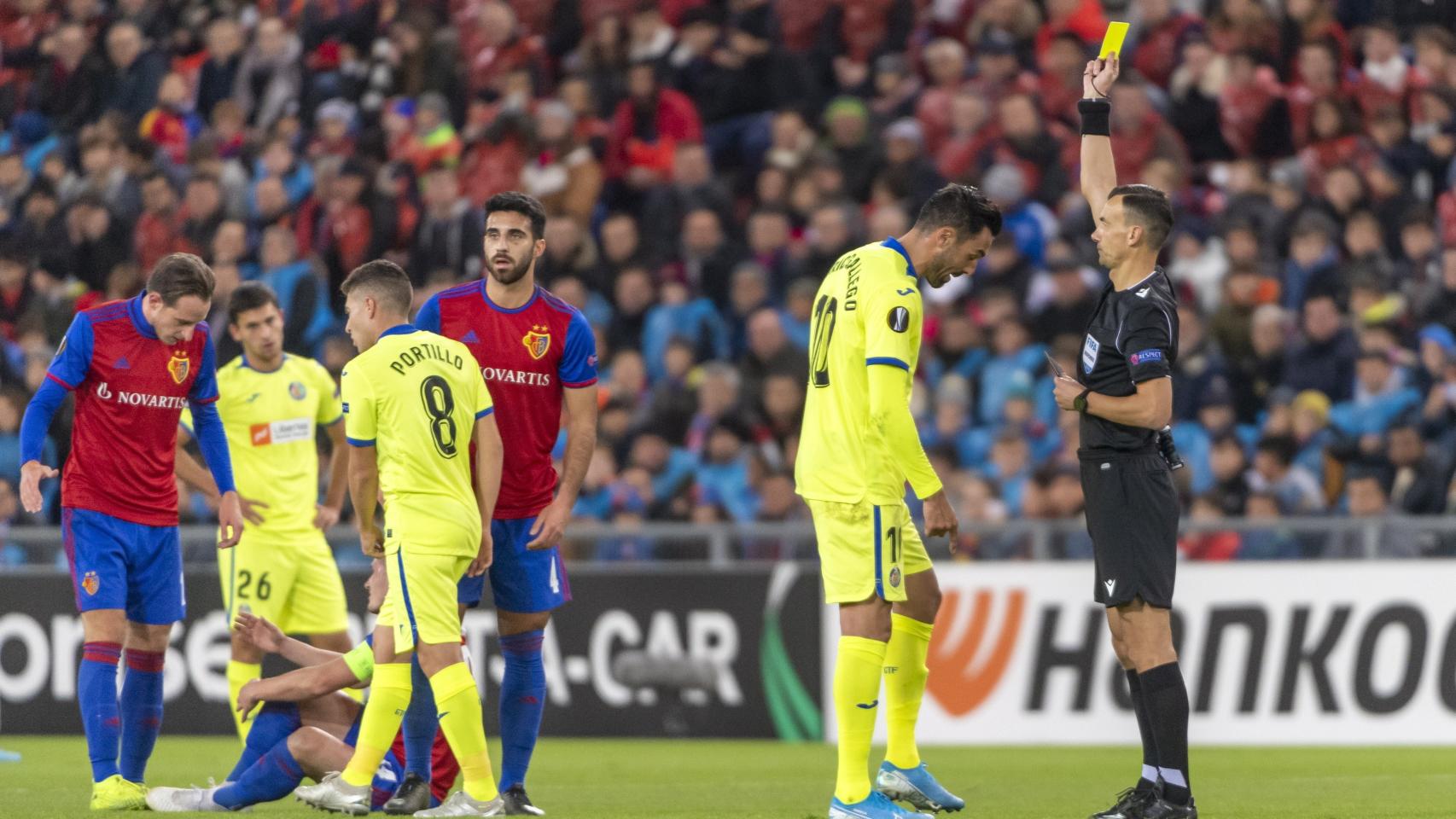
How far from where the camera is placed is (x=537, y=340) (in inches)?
346

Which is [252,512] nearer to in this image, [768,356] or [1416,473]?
[768,356]

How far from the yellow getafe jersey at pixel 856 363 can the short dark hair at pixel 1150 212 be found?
33.6 inches

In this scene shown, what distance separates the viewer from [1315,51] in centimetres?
1587

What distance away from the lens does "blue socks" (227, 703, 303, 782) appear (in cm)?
878

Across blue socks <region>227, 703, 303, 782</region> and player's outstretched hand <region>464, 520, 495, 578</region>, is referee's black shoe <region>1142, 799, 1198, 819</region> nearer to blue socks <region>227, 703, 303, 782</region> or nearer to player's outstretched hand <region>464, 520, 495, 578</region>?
player's outstretched hand <region>464, 520, 495, 578</region>

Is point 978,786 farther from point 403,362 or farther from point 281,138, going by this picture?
point 281,138

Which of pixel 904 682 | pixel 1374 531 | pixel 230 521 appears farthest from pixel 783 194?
pixel 904 682

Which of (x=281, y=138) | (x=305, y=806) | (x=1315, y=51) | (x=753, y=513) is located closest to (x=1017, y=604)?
(x=753, y=513)

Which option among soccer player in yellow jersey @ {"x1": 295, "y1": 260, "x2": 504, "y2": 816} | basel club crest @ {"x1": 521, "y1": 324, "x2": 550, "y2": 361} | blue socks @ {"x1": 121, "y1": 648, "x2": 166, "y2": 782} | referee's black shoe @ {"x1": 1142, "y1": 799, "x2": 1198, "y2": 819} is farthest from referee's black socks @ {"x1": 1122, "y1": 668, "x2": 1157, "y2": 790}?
blue socks @ {"x1": 121, "y1": 648, "x2": 166, "y2": 782}

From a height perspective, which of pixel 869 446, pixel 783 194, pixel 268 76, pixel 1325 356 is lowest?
pixel 869 446

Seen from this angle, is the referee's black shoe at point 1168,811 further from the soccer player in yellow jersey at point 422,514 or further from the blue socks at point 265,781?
the blue socks at point 265,781

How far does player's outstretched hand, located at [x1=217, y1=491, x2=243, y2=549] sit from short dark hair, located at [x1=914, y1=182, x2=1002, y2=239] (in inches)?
137

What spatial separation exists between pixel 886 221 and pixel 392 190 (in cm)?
458

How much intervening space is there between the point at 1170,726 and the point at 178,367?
4529 mm
